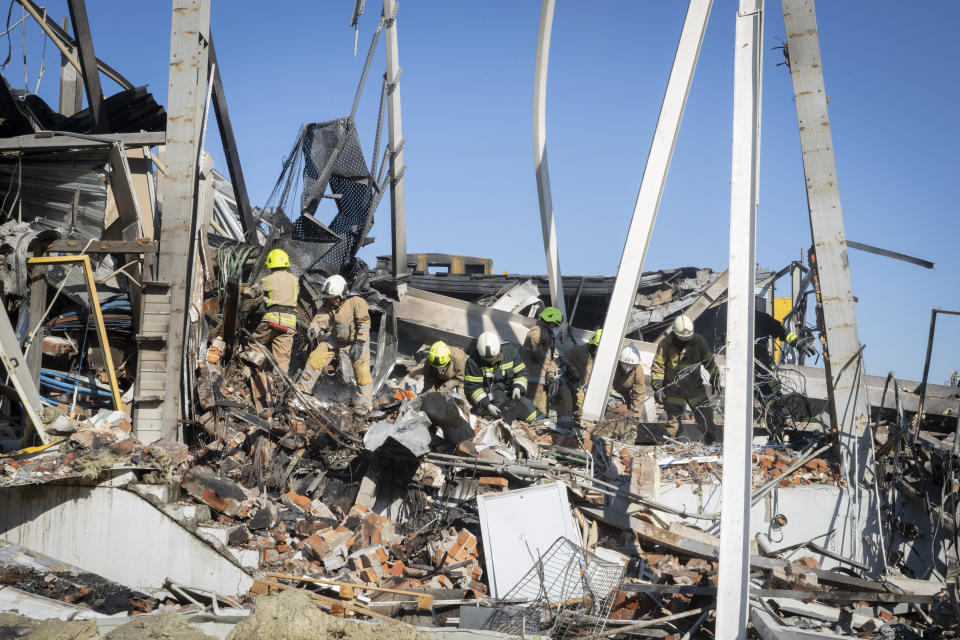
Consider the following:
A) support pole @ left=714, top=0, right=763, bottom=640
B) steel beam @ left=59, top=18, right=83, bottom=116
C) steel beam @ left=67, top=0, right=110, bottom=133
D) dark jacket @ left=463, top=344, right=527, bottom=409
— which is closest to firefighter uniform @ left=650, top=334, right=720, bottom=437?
dark jacket @ left=463, top=344, right=527, bottom=409

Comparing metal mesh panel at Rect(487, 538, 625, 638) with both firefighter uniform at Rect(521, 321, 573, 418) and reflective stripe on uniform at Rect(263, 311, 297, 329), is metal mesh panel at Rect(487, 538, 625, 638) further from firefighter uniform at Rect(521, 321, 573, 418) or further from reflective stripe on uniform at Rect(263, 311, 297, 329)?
reflective stripe on uniform at Rect(263, 311, 297, 329)

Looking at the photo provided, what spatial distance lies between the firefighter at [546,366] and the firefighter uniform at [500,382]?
2.93 feet

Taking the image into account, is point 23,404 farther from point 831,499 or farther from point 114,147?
point 831,499

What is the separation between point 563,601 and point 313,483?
3419 millimetres

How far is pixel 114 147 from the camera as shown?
816 centimetres

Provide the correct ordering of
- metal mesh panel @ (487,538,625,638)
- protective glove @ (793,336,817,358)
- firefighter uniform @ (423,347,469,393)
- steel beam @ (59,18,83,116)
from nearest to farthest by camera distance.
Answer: metal mesh panel @ (487,538,625,638) < firefighter uniform @ (423,347,469,393) < protective glove @ (793,336,817,358) < steel beam @ (59,18,83,116)

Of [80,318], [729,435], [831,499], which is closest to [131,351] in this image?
[80,318]

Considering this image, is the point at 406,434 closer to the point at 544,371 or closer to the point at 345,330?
the point at 345,330

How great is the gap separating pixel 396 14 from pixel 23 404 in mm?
9268

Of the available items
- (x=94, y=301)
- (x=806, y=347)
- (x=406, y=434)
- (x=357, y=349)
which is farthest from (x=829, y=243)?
(x=94, y=301)

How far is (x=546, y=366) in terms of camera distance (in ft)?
37.6

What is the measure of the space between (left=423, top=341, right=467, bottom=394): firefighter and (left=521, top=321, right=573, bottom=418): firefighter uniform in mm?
1115

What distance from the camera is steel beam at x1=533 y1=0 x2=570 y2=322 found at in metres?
12.9

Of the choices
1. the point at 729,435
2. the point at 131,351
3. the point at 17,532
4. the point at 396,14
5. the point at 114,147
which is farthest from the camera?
the point at 396,14
